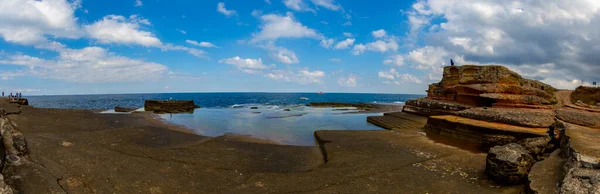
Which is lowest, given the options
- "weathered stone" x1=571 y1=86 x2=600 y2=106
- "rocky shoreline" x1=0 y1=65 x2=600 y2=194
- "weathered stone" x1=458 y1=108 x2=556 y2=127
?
"rocky shoreline" x1=0 y1=65 x2=600 y2=194

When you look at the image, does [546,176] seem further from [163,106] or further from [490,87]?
[163,106]

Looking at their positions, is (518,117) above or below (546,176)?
above

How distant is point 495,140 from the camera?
65.3 ft

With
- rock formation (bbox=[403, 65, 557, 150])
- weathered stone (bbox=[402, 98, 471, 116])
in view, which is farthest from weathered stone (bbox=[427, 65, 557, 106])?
weathered stone (bbox=[402, 98, 471, 116])

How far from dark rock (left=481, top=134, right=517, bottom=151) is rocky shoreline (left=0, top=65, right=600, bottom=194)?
0.23 ft

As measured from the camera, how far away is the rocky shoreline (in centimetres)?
1077

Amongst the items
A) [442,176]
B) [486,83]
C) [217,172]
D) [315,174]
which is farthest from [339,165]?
[486,83]

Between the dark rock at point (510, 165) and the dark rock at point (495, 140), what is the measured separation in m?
8.84

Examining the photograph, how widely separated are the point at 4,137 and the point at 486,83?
41.6 meters

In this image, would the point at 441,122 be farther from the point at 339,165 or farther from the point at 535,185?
the point at 535,185

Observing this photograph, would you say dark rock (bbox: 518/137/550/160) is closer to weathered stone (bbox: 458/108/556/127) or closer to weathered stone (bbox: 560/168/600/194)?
weathered stone (bbox: 560/168/600/194)

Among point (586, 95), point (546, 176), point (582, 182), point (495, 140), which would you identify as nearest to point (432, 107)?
point (586, 95)

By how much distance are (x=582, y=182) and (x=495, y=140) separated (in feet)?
42.4

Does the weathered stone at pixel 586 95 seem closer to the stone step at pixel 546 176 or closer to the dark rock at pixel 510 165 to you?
the stone step at pixel 546 176
